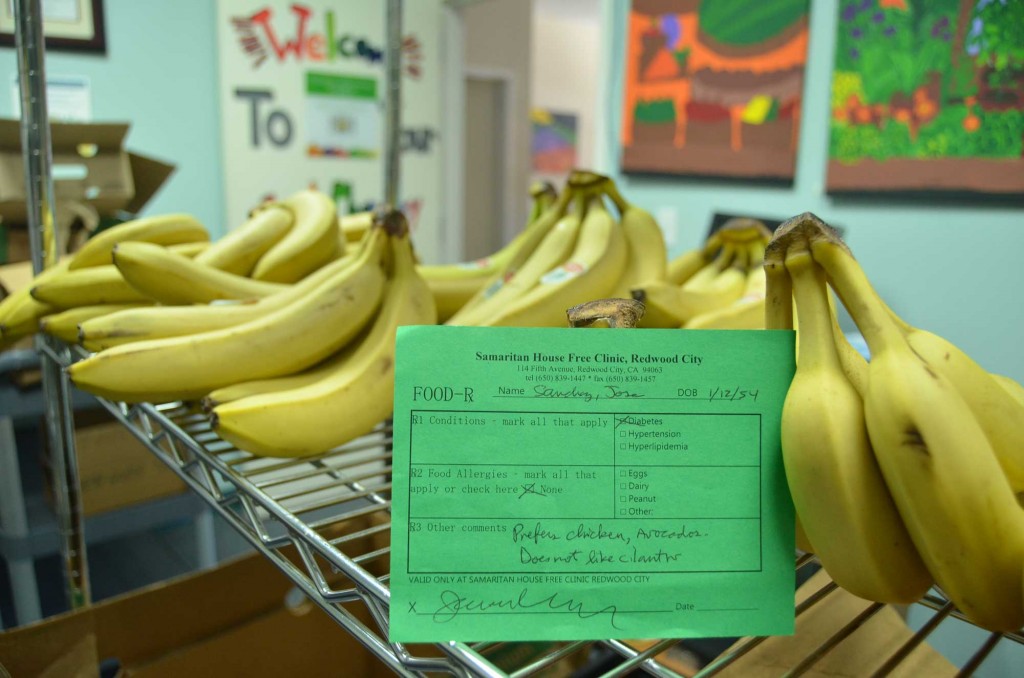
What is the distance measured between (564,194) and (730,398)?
56cm

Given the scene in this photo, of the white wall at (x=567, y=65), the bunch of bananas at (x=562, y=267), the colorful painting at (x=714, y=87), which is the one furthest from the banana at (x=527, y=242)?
the white wall at (x=567, y=65)

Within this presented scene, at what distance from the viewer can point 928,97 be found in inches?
58.8

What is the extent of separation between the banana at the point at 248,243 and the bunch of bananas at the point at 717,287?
20.3 inches

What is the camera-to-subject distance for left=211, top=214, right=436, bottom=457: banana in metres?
0.56

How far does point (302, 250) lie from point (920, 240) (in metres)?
1.33

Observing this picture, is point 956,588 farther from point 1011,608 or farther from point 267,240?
point 267,240

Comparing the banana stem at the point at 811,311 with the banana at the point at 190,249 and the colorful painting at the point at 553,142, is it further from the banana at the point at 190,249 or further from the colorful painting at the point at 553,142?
the colorful painting at the point at 553,142

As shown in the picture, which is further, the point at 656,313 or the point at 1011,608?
the point at 656,313

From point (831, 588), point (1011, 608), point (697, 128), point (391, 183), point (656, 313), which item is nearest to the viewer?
point (1011, 608)

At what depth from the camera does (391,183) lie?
1.03 meters

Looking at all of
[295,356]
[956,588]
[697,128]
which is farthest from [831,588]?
[697,128]

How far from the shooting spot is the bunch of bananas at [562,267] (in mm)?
683

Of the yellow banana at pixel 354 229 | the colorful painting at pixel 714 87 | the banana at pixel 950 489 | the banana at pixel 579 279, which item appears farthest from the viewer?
the colorful painting at pixel 714 87

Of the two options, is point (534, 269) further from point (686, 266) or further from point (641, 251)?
point (686, 266)
